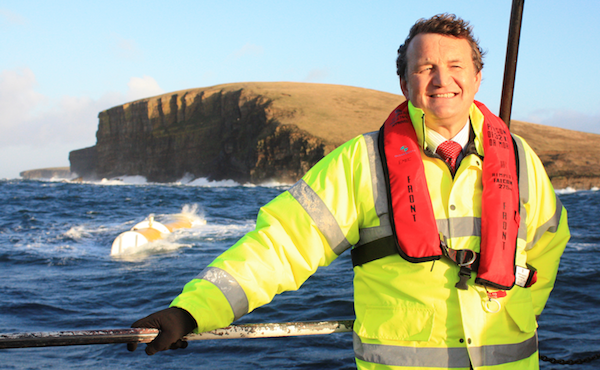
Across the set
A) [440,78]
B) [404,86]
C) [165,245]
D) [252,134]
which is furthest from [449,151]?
[252,134]

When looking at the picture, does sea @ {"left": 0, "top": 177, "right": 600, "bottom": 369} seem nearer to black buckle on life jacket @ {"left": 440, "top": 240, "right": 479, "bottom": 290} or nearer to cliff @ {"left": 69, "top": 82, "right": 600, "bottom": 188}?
black buckle on life jacket @ {"left": 440, "top": 240, "right": 479, "bottom": 290}

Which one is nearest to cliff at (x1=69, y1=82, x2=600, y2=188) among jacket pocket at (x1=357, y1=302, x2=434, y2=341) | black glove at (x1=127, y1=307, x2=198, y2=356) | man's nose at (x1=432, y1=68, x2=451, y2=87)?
man's nose at (x1=432, y1=68, x2=451, y2=87)

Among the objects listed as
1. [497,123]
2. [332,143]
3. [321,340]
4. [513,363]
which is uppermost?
[332,143]

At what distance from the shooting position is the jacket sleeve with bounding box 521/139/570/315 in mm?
2084

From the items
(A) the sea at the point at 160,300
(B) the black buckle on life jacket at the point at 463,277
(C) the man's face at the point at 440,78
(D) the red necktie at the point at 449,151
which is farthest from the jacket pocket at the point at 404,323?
(A) the sea at the point at 160,300

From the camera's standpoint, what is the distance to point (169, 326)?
1704 mm

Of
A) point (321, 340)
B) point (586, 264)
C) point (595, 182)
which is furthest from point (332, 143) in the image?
point (321, 340)

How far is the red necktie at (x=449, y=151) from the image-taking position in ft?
6.61

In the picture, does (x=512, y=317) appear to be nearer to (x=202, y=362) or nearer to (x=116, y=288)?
(x=202, y=362)

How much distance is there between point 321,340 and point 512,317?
416cm

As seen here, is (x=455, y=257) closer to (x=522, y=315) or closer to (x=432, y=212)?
(x=432, y=212)

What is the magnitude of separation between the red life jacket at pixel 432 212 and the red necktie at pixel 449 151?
102 millimetres

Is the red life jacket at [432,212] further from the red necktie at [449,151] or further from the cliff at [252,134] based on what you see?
the cliff at [252,134]

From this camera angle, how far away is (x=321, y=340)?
18.9 ft
